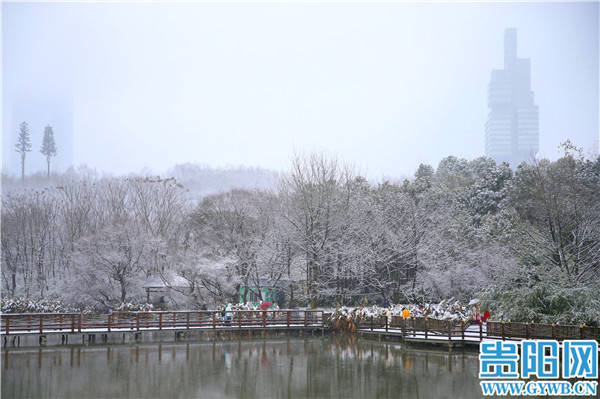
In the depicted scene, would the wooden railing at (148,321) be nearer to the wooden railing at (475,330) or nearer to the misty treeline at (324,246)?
the wooden railing at (475,330)

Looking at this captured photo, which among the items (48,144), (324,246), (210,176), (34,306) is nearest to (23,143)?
(48,144)

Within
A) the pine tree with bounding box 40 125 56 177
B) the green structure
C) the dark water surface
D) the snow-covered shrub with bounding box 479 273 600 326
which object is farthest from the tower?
the dark water surface

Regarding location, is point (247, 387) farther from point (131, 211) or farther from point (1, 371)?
point (131, 211)

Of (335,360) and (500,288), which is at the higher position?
(500,288)

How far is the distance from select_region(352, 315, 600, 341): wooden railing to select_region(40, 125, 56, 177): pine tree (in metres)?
60.2

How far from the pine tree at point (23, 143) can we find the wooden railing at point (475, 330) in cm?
5384

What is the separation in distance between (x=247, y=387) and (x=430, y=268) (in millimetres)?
18347

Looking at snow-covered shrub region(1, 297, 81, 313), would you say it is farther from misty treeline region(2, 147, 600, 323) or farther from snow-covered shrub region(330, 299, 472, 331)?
snow-covered shrub region(330, 299, 472, 331)

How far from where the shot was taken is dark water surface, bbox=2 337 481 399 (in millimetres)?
13219

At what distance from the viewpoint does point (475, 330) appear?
21250 mm

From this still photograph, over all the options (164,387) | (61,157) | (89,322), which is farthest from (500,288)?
(61,157)

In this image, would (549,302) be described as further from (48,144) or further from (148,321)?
(48,144)

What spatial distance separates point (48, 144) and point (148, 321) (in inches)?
2237

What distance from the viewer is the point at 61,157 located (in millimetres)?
77000
